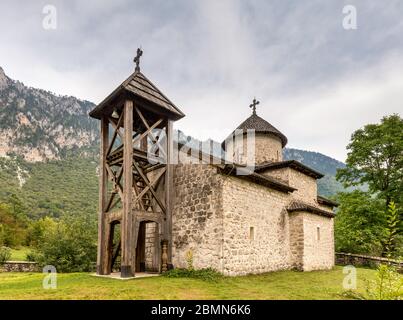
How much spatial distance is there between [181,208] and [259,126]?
908 centimetres

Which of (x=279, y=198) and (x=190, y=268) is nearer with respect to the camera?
(x=190, y=268)

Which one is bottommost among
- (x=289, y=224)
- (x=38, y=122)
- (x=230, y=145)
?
(x=289, y=224)

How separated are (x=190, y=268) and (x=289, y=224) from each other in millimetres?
5849

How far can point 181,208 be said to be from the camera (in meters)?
12.6

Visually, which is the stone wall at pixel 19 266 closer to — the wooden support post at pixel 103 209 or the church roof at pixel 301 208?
the wooden support post at pixel 103 209

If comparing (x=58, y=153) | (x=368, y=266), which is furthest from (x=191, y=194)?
(x=58, y=153)

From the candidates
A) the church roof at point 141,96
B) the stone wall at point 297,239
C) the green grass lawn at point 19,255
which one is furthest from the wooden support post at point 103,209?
the green grass lawn at point 19,255

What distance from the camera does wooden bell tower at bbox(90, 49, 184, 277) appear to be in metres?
11.0

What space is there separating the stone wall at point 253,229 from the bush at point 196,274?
0.43 meters

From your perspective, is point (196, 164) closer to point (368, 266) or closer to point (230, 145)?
point (230, 145)

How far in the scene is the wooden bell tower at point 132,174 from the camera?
11.0 m

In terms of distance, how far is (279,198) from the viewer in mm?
14820
